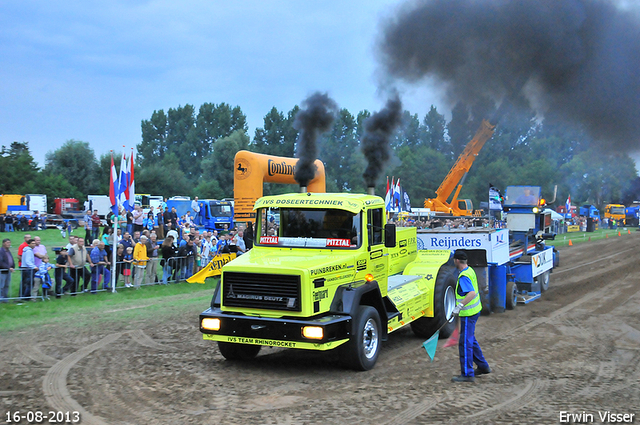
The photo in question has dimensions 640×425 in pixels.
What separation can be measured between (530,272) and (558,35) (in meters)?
6.08

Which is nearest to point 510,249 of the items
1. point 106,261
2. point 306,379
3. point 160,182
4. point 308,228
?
point 308,228

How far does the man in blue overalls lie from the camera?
24.1 ft

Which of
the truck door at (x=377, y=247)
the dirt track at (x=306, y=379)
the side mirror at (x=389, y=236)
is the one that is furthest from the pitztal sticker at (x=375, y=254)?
the dirt track at (x=306, y=379)

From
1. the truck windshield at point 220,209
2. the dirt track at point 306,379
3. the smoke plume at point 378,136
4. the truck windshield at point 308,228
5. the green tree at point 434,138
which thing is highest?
the green tree at point 434,138

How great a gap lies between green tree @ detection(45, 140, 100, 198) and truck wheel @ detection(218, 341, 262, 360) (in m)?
53.2

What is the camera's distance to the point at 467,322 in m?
7.46

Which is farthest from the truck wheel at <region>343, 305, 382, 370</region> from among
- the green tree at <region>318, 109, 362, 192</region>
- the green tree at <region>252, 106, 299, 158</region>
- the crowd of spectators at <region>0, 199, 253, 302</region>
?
the green tree at <region>252, 106, 299, 158</region>

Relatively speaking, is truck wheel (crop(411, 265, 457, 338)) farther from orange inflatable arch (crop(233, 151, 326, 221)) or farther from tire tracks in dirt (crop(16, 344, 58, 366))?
orange inflatable arch (crop(233, 151, 326, 221))

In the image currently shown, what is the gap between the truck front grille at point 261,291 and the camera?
7.39 m

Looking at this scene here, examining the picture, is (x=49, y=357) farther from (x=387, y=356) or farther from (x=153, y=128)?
(x=153, y=128)

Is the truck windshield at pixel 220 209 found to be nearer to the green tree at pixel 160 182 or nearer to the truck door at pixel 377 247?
the truck door at pixel 377 247

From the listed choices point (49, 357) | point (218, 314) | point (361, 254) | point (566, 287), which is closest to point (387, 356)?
point (361, 254)

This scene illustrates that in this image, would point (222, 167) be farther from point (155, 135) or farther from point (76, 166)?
point (155, 135)

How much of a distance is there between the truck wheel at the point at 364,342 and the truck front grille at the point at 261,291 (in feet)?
3.13
